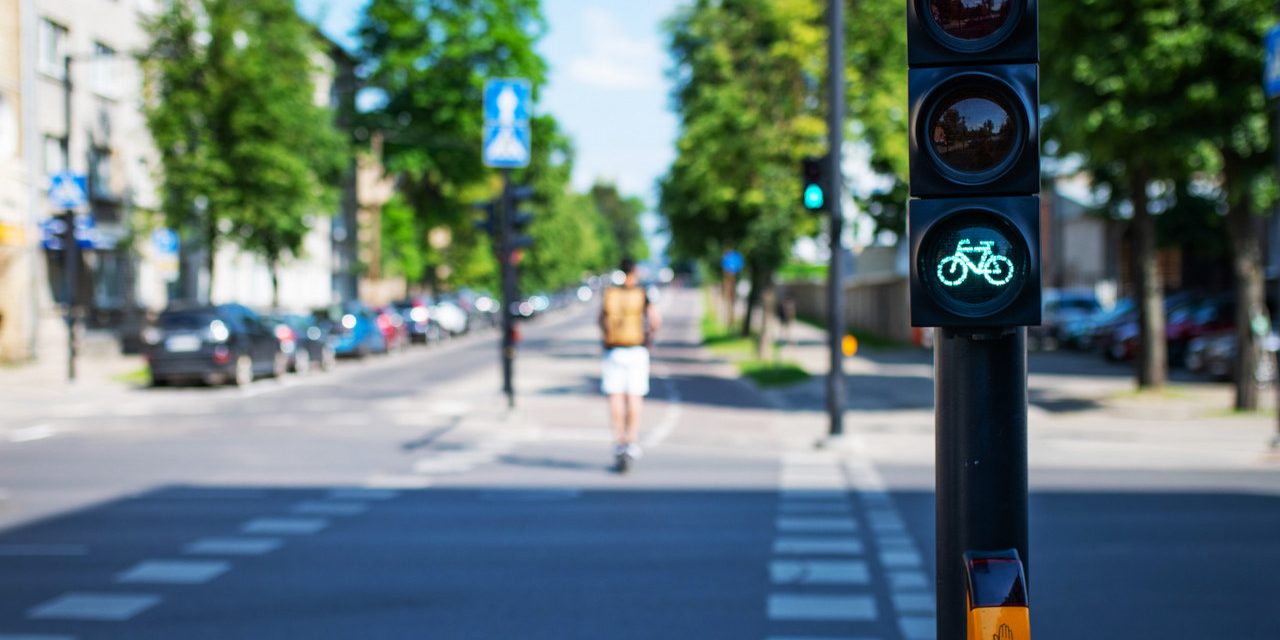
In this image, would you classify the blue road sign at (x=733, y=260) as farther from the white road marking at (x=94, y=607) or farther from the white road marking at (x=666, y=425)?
the white road marking at (x=94, y=607)

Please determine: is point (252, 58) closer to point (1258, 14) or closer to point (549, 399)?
point (549, 399)

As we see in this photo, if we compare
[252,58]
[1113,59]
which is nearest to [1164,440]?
[1113,59]

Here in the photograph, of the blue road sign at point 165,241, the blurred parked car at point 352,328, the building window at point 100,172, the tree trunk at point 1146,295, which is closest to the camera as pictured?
the tree trunk at point 1146,295

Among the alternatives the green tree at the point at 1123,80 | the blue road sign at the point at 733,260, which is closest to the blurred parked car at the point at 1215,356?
the green tree at the point at 1123,80

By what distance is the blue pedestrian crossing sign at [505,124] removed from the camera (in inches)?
744

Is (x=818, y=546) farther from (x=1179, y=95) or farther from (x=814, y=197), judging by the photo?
(x=1179, y=95)

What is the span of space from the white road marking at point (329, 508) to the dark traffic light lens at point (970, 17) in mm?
7422

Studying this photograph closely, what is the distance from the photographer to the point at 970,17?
3482mm

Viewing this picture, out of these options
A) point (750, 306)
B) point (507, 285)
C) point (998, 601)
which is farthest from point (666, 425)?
point (750, 306)

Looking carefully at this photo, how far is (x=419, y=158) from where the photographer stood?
50375 mm

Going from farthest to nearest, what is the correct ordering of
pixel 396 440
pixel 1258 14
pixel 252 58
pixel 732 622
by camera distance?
pixel 252 58 → pixel 1258 14 → pixel 396 440 → pixel 732 622

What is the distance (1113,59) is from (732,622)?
14.5 m

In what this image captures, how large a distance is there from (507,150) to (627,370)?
25.0 feet

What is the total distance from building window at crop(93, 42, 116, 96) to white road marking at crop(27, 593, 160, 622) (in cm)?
3168
